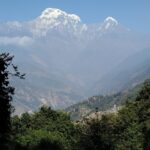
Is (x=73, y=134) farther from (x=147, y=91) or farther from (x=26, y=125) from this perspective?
(x=147, y=91)

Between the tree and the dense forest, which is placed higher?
the dense forest

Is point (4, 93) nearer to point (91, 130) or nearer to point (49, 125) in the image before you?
point (91, 130)

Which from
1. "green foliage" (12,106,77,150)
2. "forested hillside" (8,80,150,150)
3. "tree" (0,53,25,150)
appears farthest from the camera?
"green foliage" (12,106,77,150)

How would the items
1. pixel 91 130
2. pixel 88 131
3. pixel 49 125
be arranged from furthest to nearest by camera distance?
pixel 49 125
pixel 91 130
pixel 88 131

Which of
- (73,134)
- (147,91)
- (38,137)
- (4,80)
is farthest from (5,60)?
(147,91)

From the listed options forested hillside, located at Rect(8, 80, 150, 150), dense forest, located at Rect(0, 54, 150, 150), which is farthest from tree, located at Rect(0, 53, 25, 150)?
forested hillside, located at Rect(8, 80, 150, 150)

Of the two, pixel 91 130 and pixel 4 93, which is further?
pixel 91 130

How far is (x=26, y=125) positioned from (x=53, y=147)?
47.6 metres

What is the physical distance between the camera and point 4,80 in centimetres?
4569

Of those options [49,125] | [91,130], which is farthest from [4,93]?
[49,125]

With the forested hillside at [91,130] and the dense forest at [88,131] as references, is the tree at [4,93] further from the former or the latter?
the forested hillside at [91,130]

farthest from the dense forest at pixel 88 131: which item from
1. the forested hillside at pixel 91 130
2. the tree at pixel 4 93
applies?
the tree at pixel 4 93

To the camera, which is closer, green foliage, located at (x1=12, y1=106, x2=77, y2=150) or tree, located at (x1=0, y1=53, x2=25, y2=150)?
tree, located at (x1=0, y1=53, x2=25, y2=150)

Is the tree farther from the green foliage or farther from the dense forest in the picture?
the green foliage
